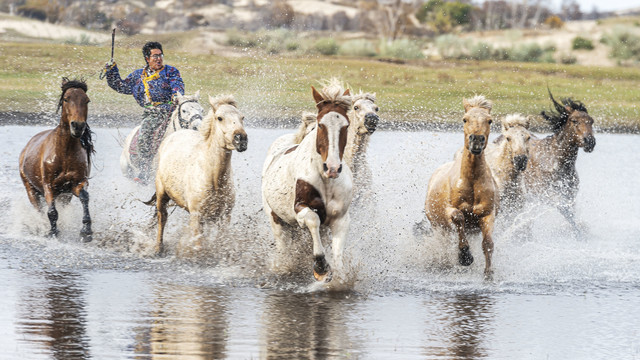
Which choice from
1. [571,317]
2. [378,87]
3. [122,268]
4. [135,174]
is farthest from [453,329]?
[378,87]

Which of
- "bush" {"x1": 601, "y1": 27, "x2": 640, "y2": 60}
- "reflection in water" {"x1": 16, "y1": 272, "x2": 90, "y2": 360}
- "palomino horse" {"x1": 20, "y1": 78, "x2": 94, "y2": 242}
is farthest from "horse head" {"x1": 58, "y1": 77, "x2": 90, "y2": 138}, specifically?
"bush" {"x1": 601, "y1": 27, "x2": 640, "y2": 60}

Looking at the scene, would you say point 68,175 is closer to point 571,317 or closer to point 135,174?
point 135,174

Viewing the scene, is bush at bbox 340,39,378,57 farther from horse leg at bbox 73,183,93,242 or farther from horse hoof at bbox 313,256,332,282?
horse hoof at bbox 313,256,332,282

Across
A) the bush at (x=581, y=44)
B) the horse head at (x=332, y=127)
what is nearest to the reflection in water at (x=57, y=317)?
the horse head at (x=332, y=127)

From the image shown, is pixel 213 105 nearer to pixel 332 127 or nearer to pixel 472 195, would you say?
pixel 332 127

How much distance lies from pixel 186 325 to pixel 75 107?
3.86 meters

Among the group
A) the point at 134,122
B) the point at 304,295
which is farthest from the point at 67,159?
the point at 134,122

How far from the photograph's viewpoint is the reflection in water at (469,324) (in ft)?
20.8

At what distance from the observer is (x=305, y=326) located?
6.79m

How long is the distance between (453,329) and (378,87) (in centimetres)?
Result: 2357

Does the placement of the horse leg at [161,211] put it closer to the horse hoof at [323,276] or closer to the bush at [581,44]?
the horse hoof at [323,276]

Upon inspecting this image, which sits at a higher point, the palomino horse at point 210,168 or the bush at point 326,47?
the bush at point 326,47

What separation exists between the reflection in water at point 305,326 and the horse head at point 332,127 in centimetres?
102

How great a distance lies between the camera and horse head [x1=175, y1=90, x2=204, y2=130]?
34.1 feet
